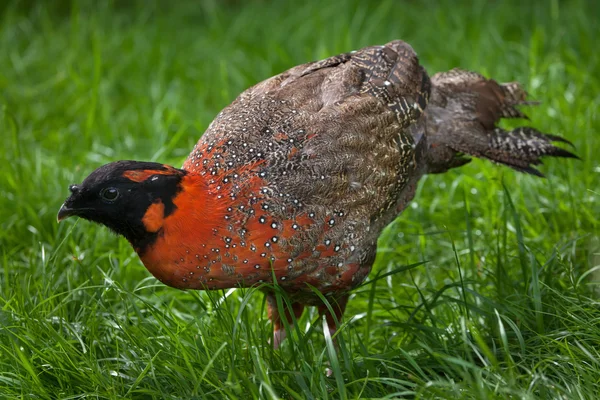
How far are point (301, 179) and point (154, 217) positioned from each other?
2.08ft

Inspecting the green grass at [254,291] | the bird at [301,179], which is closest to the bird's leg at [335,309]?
the bird at [301,179]

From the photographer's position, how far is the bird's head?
3.23 metres

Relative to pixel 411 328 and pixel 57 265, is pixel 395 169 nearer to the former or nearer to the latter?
pixel 411 328

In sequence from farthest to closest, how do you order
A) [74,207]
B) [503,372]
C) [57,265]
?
[57,265], [74,207], [503,372]

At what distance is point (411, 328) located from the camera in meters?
3.60

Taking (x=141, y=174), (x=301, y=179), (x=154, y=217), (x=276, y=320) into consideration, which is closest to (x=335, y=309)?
(x=276, y=320)

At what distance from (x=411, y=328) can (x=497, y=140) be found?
4.04 feet

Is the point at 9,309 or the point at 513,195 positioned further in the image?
the point at 513,195

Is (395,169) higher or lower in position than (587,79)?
higher

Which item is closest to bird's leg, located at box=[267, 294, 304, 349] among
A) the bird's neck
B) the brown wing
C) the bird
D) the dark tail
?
the bird

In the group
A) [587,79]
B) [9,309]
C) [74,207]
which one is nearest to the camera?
[74,207]

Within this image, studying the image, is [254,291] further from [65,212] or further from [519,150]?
[519,150]

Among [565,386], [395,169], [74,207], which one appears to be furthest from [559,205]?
[74,207]

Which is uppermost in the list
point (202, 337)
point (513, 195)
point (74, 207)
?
point (74, 207)
